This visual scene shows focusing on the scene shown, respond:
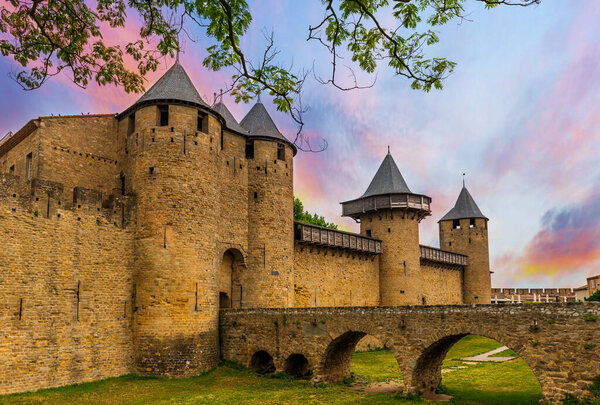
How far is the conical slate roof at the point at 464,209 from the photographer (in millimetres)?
48094

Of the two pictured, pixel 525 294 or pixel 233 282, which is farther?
pixel 525 294

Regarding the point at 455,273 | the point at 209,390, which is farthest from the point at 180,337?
the point at 455,273

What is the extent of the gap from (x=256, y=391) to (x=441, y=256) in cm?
2772

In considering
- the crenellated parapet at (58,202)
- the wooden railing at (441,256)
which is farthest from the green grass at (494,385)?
the crenellated parapet at (58,202)

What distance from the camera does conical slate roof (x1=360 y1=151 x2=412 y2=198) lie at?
37.7 meters

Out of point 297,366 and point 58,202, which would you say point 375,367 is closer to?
point 297,366

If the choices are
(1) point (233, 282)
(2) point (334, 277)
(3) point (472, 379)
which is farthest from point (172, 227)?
(3) point (472, 379)

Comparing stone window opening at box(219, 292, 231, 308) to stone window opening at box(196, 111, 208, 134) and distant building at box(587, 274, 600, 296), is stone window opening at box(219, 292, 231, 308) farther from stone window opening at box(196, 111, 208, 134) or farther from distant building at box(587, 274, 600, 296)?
distant building at box(587, 274, 600, 296)

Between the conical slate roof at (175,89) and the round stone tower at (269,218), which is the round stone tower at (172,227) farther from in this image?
the round stone tower at (269,218)

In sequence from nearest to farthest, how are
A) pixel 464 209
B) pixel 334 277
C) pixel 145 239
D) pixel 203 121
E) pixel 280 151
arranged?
1. pixel 145 239
2. pixel 203 121
3. pixel 280 151
4. pixel 334 277
5. pixel 464 209

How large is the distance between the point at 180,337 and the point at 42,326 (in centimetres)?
550

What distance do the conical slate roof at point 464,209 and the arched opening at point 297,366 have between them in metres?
29.9

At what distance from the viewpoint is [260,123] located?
2992 cm

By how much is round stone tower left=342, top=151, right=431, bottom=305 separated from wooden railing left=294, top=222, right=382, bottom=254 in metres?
1.16
